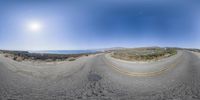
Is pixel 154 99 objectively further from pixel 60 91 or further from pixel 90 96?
pixel 60 91

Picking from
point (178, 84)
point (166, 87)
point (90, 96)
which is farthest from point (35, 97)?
point (178, 84)

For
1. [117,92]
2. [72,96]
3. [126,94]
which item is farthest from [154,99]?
[72,96]

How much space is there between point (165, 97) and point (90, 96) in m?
4.14

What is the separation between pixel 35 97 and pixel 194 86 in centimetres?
1000

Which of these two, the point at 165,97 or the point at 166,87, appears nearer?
the point at 165,97

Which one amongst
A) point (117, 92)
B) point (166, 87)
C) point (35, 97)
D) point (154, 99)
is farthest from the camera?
point (166, 87)

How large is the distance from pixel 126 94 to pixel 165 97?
7.03 feet

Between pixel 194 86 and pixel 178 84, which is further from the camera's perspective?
pixel 178 84

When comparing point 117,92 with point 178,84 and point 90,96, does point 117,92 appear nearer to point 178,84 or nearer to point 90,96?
point 90,96

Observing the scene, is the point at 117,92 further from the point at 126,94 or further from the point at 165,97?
the point at 165,97

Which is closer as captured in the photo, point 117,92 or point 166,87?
point 117,92

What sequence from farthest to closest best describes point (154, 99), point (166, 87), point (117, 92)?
point (166, 87), point (117, 92), point (154, 99)

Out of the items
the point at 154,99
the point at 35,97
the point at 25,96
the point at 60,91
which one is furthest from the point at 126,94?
the point at 25,96

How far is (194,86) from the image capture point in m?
9.94
